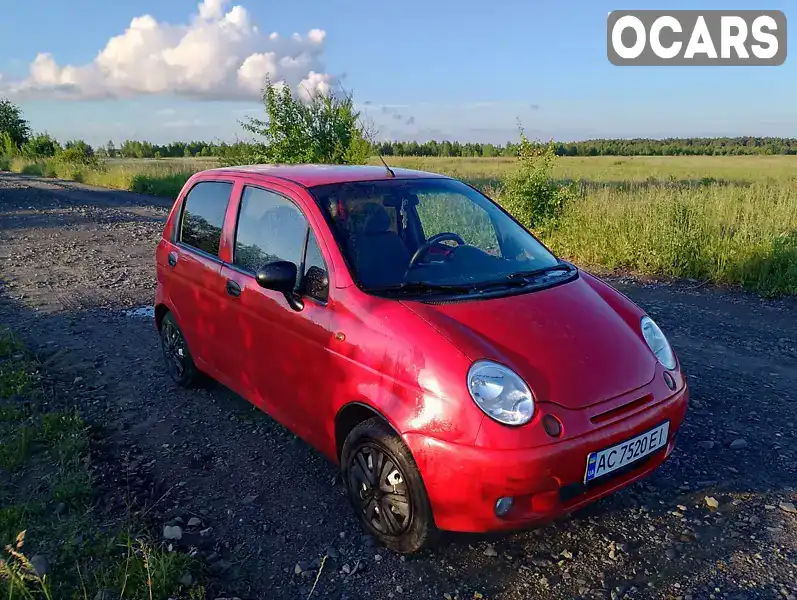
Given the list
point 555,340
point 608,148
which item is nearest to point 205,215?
point 555,340

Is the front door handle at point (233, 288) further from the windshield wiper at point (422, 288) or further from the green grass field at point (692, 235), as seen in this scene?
the green grass field at point (692, 235)

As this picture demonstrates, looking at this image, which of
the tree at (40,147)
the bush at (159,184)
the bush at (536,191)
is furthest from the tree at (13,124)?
the bush at (536,191)

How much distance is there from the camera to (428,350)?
2.70 metres

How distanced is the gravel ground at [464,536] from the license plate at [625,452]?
51 cm

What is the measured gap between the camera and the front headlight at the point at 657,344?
3207mm

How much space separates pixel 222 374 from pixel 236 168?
1519 millimetres

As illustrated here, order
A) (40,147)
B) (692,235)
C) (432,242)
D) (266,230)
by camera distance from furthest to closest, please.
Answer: (40,147) → (692,235) → (266,230) → (432,242)

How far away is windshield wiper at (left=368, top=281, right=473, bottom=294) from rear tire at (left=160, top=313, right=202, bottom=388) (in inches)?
92.6

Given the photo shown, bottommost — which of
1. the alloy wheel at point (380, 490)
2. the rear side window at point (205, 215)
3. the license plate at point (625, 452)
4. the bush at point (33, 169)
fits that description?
the alloy wheel at point (380, 490)

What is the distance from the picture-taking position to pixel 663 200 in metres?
10.1

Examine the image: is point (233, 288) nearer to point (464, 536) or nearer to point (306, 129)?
point (464, 536)

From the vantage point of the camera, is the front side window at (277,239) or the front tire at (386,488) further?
the front side window at (277,239)

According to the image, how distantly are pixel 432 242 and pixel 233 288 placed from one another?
1341mm

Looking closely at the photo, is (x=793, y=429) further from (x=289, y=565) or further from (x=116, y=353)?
(x=116, y=353)
